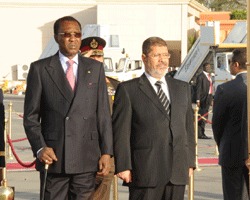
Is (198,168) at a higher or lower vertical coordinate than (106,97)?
lower

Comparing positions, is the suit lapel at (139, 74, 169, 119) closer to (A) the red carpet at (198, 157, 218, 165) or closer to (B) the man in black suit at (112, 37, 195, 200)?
(B) the man in black suit at (112, 37, 195, 200)

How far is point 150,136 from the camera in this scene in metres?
7.62

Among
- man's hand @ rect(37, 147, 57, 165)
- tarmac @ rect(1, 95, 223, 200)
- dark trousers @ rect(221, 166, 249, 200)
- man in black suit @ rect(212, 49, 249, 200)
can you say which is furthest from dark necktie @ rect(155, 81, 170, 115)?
tarmac @ rect(1, 95, 223, 200)

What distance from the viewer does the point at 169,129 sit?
7.62 m

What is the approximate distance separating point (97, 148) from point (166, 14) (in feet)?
198

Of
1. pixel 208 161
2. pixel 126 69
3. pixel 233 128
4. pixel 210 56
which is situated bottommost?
pixel 208 161

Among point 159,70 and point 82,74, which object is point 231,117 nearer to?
point 159,70

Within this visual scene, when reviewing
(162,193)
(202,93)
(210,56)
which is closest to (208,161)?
(202,93)

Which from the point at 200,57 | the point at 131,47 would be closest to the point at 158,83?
the point at 200,57

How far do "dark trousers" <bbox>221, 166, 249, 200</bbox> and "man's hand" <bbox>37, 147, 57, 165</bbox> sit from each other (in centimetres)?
223

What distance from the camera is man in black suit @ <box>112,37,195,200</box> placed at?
7617 millimetres

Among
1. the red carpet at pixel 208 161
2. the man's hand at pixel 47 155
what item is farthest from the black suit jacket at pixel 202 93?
the man's hand at pixel 47 155

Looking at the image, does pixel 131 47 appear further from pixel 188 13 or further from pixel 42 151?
pixel 42 151

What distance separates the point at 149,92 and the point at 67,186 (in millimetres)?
931
